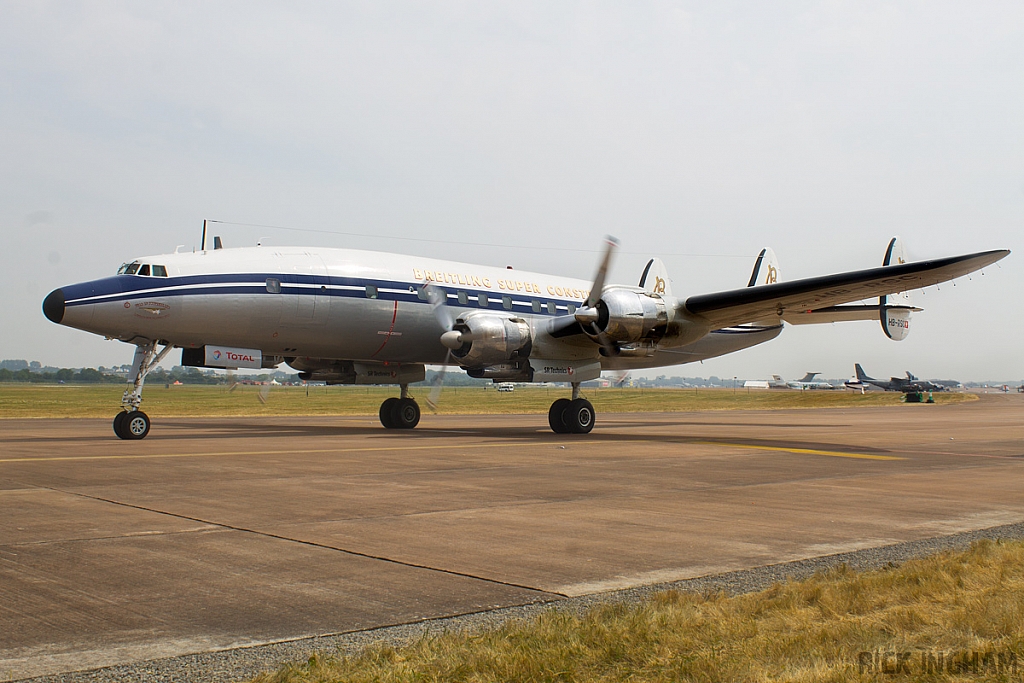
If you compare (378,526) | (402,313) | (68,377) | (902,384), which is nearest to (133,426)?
(402,313)

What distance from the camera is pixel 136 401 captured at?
17.4m

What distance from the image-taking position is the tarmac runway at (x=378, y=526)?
4582 millimetres

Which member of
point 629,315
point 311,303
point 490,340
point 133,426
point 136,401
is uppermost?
point 311,303

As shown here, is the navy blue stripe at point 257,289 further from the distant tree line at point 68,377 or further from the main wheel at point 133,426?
the distant tree line at point 68,377

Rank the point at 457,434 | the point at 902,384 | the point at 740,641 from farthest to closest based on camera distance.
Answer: the point at 902,384, the point at 457,434, the point at 740,641

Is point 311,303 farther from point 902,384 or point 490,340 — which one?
point 902,384

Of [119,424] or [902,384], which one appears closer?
[119,424]

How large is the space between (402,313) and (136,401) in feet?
21.3

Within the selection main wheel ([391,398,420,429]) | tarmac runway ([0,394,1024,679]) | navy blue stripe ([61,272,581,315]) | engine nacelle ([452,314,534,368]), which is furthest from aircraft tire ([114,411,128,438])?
main wheel ([391,398,420,429])

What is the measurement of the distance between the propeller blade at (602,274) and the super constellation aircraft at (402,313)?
3 cm

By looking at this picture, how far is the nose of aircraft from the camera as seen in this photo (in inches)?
646

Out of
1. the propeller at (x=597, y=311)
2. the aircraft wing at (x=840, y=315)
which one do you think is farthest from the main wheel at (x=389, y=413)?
the aircraft wing at (x=840, y=315)

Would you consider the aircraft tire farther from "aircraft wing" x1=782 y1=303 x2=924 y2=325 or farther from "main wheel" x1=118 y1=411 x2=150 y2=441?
"aircraft wing" x1=782 y1=303 x2=924 y2=325

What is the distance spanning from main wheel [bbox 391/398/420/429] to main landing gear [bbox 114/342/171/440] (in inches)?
305
